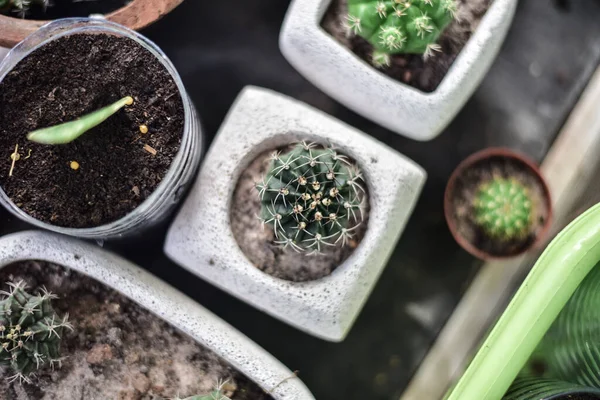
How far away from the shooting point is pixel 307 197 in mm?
1085

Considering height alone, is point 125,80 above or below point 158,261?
above

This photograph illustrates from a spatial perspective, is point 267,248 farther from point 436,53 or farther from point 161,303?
point 436,53

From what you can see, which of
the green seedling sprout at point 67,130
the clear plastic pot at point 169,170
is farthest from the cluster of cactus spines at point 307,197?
the green seedling sprout at point 67,130

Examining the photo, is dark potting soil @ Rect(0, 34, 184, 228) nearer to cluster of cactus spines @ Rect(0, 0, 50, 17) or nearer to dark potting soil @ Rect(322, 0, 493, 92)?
cluster of cactus spines @ Rect(0, 0, 50, 17)

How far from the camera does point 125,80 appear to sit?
1.25m

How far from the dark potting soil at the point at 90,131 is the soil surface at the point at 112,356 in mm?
181

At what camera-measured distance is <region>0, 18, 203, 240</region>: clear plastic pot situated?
4.03 ft

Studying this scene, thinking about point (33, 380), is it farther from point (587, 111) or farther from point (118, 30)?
point (587, 111)

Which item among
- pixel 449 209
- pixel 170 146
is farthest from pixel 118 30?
pixel 449 209

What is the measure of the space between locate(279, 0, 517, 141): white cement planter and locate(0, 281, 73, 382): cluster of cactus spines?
77cm

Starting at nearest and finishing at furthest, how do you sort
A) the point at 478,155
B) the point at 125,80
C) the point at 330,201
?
the point at 330,201, the point at 125,80, the point at 478,155

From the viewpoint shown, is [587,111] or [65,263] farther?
[587,111]

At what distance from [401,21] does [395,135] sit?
0.43m

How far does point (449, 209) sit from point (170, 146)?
0.71 m
